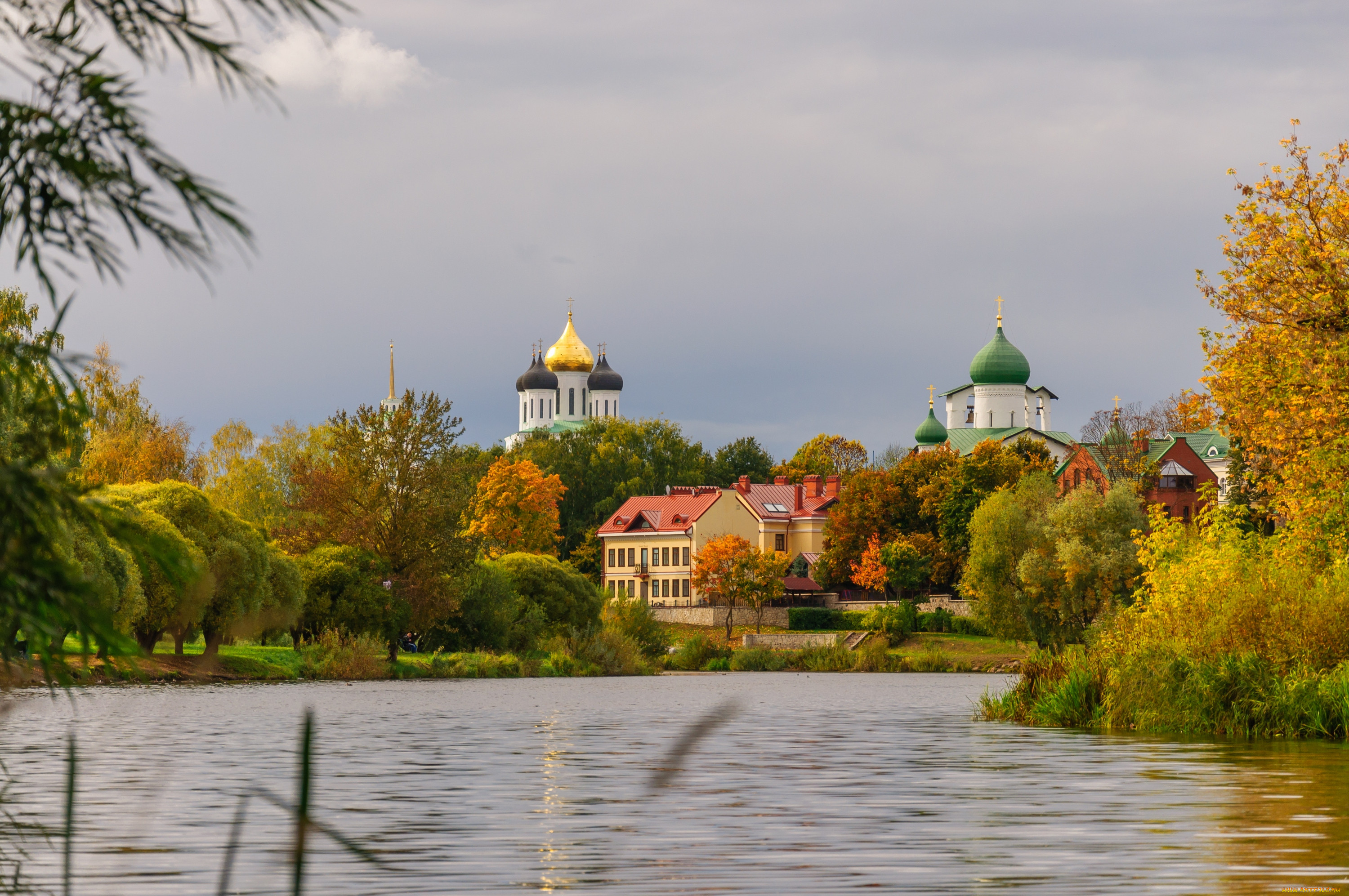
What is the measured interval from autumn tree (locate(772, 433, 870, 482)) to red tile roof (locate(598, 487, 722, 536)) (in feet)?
39.2

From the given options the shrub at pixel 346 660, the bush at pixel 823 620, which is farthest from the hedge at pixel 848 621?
the shrub at pixel 346 660

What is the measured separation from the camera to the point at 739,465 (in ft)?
479

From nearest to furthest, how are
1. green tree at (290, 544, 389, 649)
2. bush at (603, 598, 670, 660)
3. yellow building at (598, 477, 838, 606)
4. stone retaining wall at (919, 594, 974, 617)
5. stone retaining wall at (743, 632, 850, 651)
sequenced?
1. green tree at (290, 544, 389, 649)
2. bush at (603, 598, 670, 660)
3. stone retaining wall at (743, 632, 850, 651)
4. stone retaining wall at (919, 594, 974, 617)
5. yellow building at (598, 477, 838, 606)

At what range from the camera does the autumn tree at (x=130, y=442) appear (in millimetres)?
66812

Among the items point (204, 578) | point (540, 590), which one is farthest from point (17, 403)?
point (540, 590)

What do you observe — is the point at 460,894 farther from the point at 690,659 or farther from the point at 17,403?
the point at 690,659

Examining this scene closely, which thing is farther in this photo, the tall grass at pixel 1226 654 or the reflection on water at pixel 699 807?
the tall grass at pixel 1226 654

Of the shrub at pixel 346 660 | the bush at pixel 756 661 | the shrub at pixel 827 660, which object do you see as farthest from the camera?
the bush at pixel 756 661

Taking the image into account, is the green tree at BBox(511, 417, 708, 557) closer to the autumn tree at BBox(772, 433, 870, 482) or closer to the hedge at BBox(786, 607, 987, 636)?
the autumn tree at BBox(772, 433, 870, 482)

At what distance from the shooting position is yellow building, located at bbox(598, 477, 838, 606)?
121750 millimetres

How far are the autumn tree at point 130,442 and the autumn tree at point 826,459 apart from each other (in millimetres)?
64145

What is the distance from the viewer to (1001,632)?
246 ft

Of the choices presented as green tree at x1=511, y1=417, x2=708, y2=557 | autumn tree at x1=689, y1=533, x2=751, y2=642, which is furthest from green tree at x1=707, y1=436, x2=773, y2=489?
autumn tree at x1=689, y1=533, x2=751, y2=642

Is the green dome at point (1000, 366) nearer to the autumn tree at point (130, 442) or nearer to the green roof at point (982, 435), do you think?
the green roof at point (982, 435)
